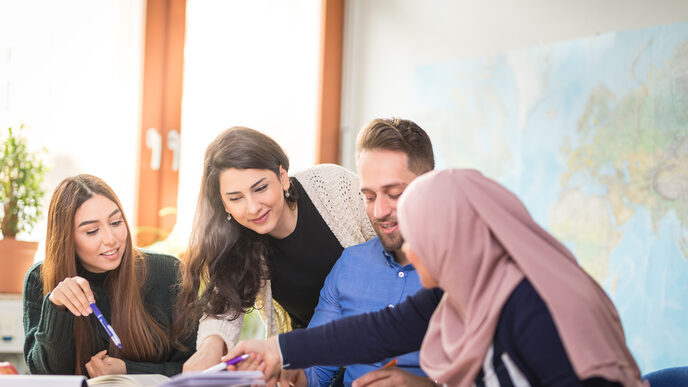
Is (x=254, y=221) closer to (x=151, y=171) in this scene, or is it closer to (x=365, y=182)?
(x=365, y=182)

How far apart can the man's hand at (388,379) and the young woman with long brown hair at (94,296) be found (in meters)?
0.70

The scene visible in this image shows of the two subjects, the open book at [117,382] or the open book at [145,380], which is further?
the open book at [117,382]

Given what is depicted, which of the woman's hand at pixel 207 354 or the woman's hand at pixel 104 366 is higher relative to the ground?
the woman's hand at pixel 207 354

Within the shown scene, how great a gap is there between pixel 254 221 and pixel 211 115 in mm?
1851

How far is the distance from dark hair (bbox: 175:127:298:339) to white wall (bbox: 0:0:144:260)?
58.9 inches

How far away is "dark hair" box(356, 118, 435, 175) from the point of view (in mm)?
1945

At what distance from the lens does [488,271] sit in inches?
46.8

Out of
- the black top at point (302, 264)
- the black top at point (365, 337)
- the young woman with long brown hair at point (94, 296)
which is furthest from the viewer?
the black top at point (302, 264)

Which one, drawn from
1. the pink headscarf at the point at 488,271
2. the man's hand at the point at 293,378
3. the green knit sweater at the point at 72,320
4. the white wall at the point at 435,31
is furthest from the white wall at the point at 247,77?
the pink headscarf at the point at 488,271

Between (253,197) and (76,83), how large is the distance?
76.8 inches

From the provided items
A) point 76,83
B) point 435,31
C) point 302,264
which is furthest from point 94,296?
point 435,31

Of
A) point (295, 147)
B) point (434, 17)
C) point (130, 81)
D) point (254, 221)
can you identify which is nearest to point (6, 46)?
point (130, 81)

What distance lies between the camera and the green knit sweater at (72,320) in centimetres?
198

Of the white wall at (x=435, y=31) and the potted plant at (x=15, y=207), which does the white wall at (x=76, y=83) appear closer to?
the potted plant at (x=15, y=207)
